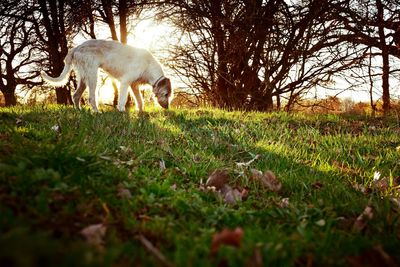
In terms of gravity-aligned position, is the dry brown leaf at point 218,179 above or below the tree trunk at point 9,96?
below

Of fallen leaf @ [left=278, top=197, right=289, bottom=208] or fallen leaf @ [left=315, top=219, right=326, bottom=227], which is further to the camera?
fallen leaf @ [left=278, top=197, right=289, bottom=208]

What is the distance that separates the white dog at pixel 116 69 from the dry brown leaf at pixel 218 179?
5430 millimetres

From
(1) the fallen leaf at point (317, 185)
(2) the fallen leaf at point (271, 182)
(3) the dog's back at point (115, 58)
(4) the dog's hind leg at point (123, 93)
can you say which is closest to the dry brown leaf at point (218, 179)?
(2) the fallen leaf at point (271, 182)

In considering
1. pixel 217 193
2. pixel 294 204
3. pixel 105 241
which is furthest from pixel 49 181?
pixel 294 204

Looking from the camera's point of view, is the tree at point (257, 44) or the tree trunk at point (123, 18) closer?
the tree at point (257, 44)

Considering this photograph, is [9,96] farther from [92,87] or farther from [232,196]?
[232,196]

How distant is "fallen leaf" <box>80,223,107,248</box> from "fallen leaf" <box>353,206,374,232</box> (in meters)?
1.56

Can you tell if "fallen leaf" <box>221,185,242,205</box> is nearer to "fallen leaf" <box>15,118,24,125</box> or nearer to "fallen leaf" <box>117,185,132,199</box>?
"fallen leaf" <box>117,185,132,199</box>

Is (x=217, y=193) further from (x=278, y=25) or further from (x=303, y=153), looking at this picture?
(x=278, y=25)

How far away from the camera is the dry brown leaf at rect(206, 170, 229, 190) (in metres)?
3.13

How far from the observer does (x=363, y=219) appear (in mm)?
2404

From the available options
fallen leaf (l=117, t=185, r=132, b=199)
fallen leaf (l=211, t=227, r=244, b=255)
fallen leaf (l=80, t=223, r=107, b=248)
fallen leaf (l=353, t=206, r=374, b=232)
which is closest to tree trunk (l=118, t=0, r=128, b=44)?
fallen leaf (l=117, t=185, r=132, b=199)

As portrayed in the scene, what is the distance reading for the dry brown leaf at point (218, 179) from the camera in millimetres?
3133

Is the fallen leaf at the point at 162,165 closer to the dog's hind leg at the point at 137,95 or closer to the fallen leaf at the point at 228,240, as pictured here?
the fallen leaf at the point at 228,240
